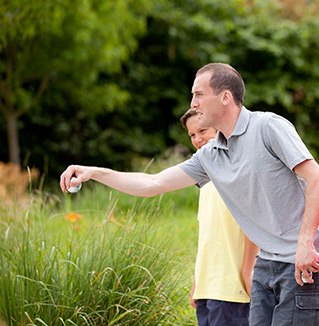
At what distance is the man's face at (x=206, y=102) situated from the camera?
2531mm

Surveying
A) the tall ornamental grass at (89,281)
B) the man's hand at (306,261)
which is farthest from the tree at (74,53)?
the man's hand at (306,261)

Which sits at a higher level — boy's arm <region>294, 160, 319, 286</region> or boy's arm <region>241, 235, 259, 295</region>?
boy's arm <region>294, 160, 319, 286</region>

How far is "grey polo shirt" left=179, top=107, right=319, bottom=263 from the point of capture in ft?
7.43

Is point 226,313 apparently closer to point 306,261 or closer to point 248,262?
point 248,262

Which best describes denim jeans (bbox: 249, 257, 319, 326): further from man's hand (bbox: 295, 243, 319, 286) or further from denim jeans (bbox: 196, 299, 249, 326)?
denim jeans (bbox: 196, 299, 249, 326)

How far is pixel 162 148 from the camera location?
1420 cm

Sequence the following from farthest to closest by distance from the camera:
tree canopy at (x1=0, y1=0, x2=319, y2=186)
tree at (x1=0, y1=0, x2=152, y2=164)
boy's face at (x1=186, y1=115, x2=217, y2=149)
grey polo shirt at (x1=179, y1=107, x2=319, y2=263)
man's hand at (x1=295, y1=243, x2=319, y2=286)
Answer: tree canopy at (x1=0, y1=0, x2=319, y2=186), tree at (x1=0, y1=0, x2=152, y2=164), boy's face at (x1=186, y1=115, x2=217, y2=149), grey polo shirt at (x1=179, y1=107, x2=319, y2=263), man's hand at (x1=295, y1=243, x2=319, y2=286)

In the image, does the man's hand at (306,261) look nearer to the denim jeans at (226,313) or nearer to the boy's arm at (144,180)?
the denim jeans at (226,313)

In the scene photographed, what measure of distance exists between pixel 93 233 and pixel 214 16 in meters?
11.8

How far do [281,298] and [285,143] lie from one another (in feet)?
2.04

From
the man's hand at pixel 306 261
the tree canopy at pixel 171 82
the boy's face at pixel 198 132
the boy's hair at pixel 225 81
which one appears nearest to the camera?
Result: the man's hand at pixel 306 261

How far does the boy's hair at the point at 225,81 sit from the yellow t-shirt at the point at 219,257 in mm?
587

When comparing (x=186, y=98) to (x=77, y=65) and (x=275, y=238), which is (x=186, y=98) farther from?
(x=275, y=238)

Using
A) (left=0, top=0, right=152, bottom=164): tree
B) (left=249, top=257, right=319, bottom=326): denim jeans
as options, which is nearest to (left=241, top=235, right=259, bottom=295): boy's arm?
(left=249, top=257, right=319, bottom=326): denim jeans
